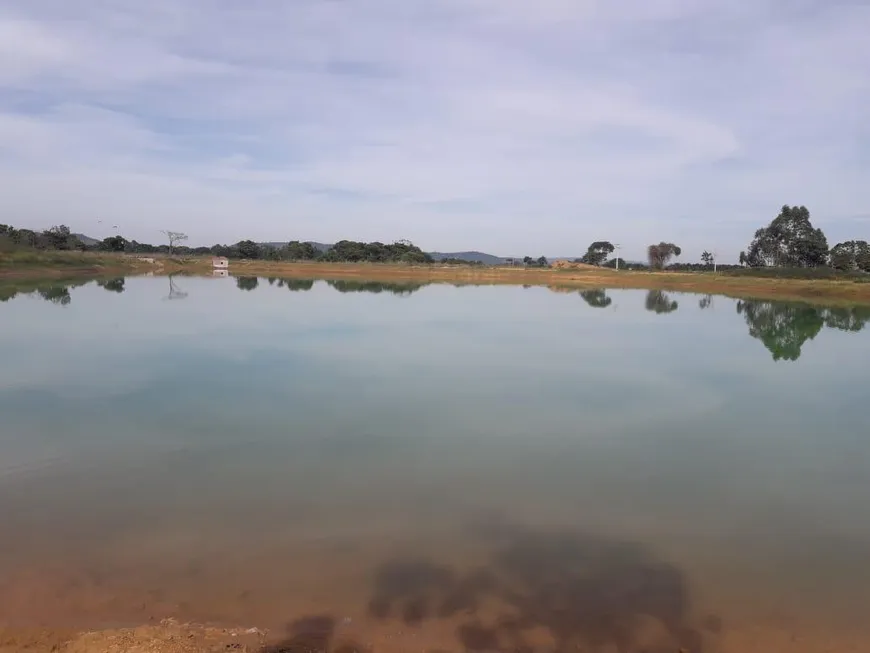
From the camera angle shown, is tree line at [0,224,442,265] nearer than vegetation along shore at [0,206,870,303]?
No

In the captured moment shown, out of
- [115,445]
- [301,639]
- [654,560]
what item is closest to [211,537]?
[301,639]

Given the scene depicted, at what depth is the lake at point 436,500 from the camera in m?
3.83

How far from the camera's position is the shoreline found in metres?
39.5

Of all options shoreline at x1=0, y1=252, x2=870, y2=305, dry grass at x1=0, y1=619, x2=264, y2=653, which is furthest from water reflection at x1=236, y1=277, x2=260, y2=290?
dry grass at x1=0, y1=619, x2=264, y2=653

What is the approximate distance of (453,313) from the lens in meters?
23.8

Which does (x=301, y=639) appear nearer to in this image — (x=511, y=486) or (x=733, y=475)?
(x=511, y=486)

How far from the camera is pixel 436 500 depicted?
5.64 m

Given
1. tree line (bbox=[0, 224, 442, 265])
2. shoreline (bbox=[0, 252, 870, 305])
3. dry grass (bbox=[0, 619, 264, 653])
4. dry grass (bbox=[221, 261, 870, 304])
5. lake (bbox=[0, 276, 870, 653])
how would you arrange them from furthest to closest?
1. tree line (bbox=[0, 224, 442, 265])
2. dry grass (bbox=[221, 261, 870, 304])
3. shoreline (bbox=[0, 252, 870, 305])
4. lake (bbox=[0, 276, 870, 653])
5. dry grass (bbox=[0, 619, 264, 653])

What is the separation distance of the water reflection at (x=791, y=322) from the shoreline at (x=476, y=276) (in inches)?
235

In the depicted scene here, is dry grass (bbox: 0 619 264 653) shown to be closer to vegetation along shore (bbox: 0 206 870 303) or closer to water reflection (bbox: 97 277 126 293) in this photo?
water reflection (bbox: 97 277 126 293)

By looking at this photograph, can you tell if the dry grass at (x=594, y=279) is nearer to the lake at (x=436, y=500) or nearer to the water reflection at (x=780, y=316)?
the water reflection at (x=780, y=316)

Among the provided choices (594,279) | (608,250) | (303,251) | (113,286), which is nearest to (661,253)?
(608,250)

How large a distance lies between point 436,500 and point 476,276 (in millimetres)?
53721

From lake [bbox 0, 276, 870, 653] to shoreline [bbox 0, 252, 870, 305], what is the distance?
106ft
